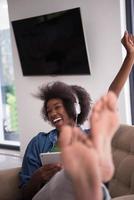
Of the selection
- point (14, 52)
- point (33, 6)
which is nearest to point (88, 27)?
point (33, 6)

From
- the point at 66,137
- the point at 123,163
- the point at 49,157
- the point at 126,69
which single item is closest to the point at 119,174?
the point at 123,163

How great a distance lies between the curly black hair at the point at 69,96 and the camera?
1573mm

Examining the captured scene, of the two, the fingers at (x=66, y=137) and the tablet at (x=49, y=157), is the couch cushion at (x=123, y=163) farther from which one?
the fingers at (x=66, y=137)

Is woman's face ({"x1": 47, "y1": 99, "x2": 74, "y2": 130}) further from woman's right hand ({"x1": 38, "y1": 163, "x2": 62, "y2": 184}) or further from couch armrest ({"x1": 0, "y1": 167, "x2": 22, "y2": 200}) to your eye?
couch armrest ({"x1": 0, "y1": 167, "x2": 22, "y2": 200})

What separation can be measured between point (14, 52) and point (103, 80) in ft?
3.97

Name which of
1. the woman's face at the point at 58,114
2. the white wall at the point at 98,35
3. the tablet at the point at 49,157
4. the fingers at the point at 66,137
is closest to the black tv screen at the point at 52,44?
the white wall at the point at 98,35

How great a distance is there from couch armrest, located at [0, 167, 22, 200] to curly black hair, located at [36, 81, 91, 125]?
34cm

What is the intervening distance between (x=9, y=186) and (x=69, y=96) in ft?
1.78

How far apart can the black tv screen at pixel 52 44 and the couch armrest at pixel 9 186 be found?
1.61 meters

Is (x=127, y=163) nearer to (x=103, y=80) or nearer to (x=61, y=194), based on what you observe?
(x=61, y=194)

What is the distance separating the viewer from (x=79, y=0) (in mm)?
A: 3098

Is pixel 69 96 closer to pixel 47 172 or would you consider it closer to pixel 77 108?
pixel 77 108

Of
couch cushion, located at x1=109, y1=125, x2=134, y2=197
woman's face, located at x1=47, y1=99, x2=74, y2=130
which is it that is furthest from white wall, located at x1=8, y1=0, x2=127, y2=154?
woman's face, located at x1=47, y1=99, x2=74, y2=130

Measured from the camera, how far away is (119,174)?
157 cm
